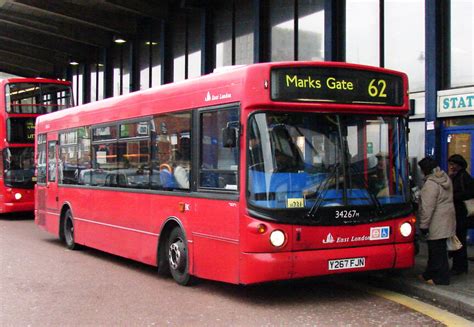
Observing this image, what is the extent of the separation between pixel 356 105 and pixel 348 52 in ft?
25.7

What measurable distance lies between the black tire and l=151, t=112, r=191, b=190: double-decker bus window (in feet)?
13.1

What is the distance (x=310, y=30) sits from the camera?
52.6 ft

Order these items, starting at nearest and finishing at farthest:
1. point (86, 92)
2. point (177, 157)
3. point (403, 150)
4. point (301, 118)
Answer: point (301, 118), point (403, 150), point (177, 157), point (86, 92)

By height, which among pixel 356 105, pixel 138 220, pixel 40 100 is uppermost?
pixel 40 100

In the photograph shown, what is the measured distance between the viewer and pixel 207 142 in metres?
7.59

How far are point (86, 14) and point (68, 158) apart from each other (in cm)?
1433

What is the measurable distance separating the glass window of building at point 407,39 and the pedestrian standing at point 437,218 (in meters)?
5.33

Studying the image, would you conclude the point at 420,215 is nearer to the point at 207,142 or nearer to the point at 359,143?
the point at 359,143

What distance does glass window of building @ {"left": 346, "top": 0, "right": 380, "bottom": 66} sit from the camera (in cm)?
1392

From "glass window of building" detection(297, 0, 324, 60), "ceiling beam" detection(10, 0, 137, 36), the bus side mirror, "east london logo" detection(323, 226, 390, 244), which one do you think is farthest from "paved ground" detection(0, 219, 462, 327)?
"ceiling beam" detection(10, 0, 137, 36)

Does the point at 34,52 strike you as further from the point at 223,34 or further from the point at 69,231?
the point at 69,231

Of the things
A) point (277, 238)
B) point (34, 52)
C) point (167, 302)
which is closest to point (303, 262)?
point (277, 238)

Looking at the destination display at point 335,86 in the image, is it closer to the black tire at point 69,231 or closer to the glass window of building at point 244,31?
the black tire at point 69,231

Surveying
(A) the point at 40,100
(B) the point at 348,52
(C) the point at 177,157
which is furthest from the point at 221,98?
(A) the point at 40,100
